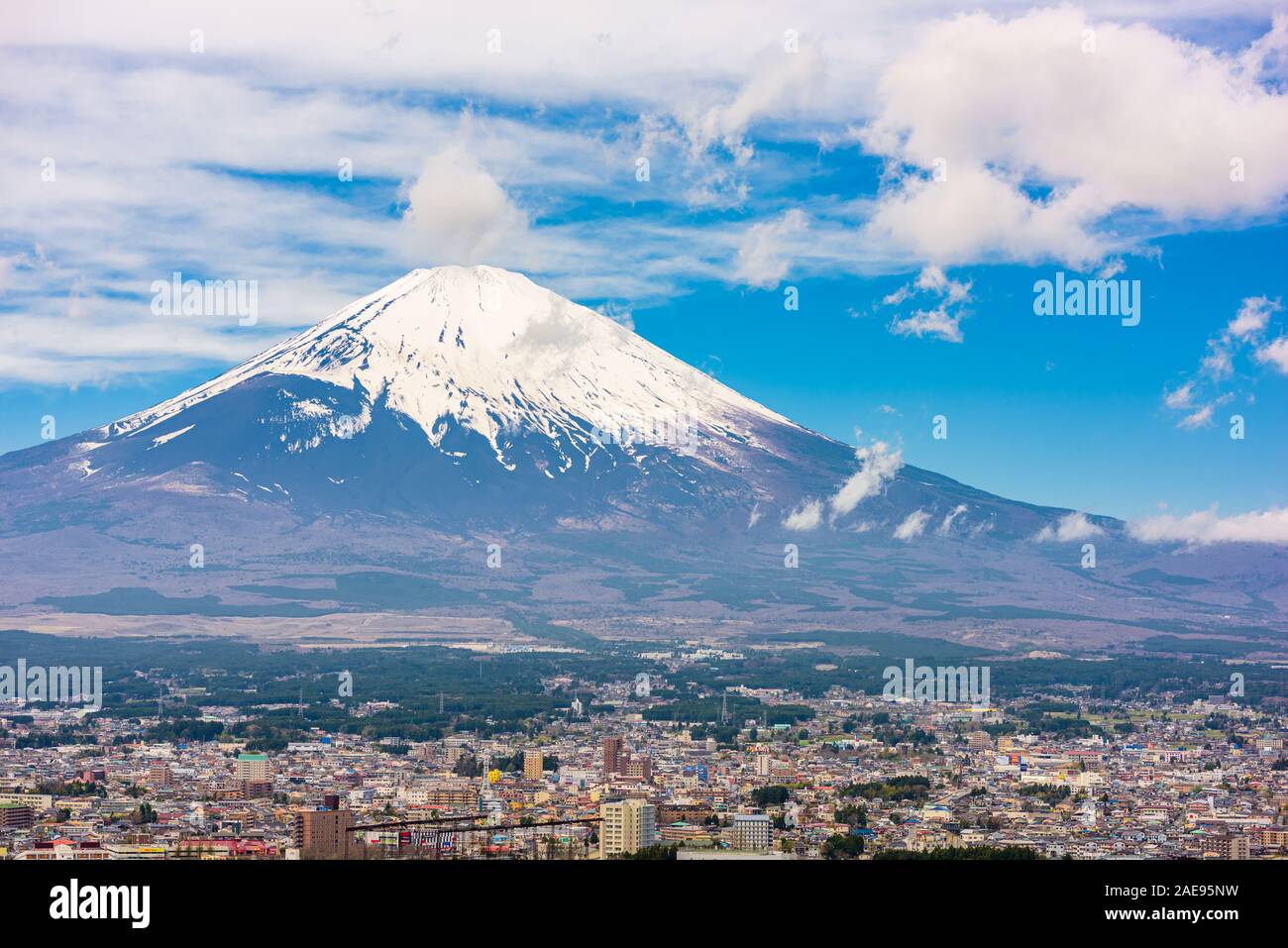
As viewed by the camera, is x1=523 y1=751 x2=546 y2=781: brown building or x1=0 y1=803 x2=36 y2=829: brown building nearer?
x1=0 y1=803 x2=36 y2=829: brown building

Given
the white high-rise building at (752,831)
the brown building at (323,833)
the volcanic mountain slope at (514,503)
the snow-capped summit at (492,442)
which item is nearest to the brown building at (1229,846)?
the white high-rise building at (752,831)

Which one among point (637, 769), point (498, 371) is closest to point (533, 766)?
point (637, 769)

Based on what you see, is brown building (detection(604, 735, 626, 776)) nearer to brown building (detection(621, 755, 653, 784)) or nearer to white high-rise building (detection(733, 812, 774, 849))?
brown building (detection(621, 755, 653, 784))

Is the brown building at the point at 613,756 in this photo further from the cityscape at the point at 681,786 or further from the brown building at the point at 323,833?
the brown building at the point at 323,833

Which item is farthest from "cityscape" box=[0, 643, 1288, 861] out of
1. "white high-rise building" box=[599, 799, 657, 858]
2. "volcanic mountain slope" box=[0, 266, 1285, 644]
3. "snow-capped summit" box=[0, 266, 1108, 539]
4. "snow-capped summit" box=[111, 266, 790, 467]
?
"snow-capped summit" box=[111, 266, 790, 467]
